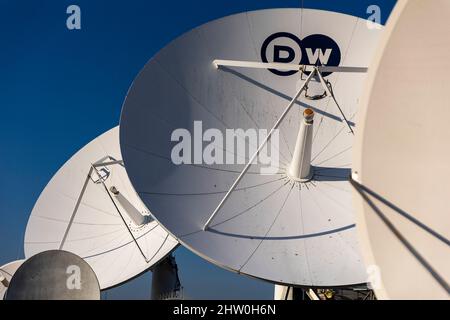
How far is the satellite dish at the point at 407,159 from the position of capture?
19.3 feet

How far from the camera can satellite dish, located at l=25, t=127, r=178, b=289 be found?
19.8 m

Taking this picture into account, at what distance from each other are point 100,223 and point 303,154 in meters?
11.0

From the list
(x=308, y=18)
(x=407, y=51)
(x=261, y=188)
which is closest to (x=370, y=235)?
(x=407, y=51)

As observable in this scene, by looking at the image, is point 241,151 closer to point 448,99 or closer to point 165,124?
point 165,124

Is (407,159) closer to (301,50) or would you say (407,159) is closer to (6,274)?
(301,50)

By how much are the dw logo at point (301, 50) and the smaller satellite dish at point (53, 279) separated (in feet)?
31.1

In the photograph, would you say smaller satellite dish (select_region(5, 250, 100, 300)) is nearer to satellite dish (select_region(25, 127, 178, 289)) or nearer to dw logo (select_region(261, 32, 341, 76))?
satellite dish (select_region(25, 127, 178, 289))

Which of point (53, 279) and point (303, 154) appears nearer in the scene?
point (53, 279)

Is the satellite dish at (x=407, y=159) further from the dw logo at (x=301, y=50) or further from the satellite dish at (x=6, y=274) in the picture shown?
the satellite dish at (x=6, y=274)

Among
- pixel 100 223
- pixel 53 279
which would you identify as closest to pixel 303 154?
pixel 53 279

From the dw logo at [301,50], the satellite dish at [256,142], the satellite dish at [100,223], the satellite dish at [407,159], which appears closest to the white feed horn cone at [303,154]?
the satellite dish at [256,142]

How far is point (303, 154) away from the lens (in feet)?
50.8
